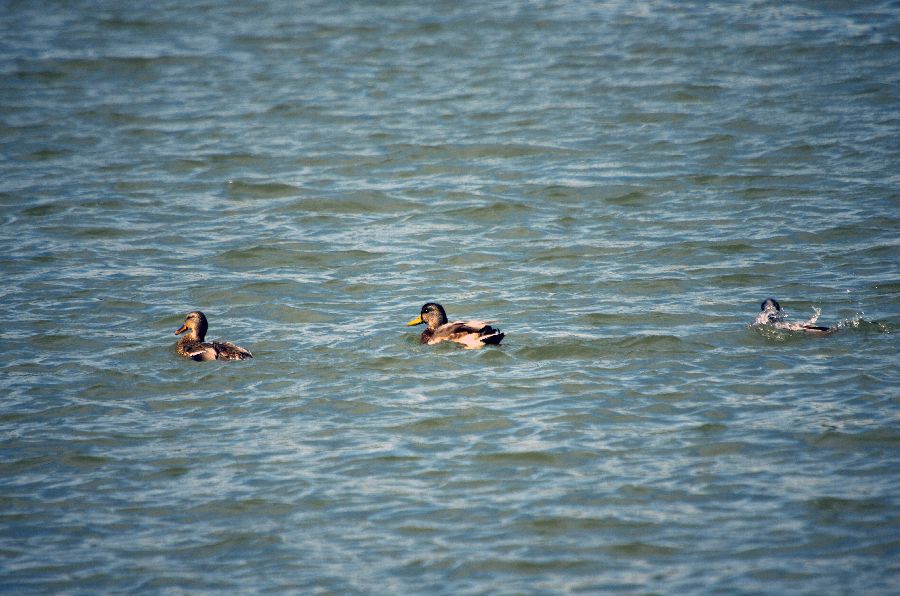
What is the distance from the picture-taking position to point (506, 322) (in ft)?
39.5

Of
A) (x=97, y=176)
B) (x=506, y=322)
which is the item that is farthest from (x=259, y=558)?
(x=97, y=176)

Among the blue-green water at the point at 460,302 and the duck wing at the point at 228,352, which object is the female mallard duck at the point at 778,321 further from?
the duck wing at the point at 228,352

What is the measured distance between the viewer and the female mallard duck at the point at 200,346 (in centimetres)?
1110

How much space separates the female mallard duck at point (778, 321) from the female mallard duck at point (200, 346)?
5.13 meters

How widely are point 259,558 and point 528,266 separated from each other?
7182 mm

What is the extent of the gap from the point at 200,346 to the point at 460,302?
3125mm

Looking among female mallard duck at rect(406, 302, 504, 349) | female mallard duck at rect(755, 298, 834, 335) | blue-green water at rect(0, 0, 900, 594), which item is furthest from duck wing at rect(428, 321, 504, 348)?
female mallard duck at rect(755, 298, 834, 335)

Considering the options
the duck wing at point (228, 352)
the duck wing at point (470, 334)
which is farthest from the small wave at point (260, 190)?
the duck wing at point (470, 334)

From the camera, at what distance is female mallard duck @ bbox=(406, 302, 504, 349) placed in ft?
36.2

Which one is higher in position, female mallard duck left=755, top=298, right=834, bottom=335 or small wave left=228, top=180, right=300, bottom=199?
small wave left=228, top=180, right=300, bottom=199

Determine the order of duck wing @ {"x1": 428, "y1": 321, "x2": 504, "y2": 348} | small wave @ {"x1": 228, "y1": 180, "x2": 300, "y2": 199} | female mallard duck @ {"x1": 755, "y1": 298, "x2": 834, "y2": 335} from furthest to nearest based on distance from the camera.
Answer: small wave @ {"x1": 228, "y1": 180, "x2": 300, "y2": 199}
duck wing @ {"x1": 428, "y1": 321, "x2": 504, "y2": 348}
female mallard duck @ {"x1": 755, "y1": 298, "x2": 834, "y2": 335}

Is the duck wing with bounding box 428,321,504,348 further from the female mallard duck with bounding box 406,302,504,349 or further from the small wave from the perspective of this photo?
the small wave

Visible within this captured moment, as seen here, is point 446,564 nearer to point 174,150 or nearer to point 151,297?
point 151,297

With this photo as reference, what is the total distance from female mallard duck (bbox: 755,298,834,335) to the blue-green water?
0.12 meters
